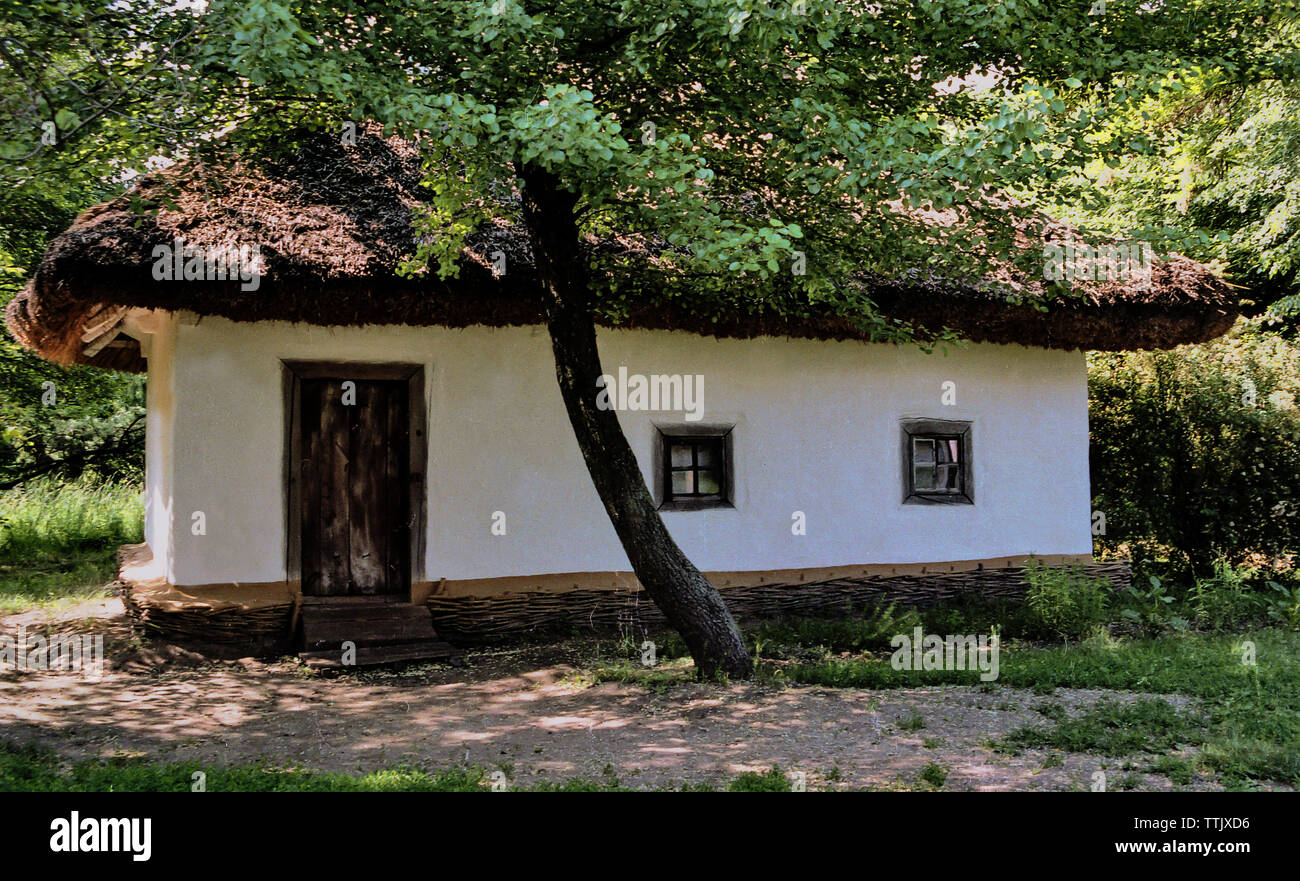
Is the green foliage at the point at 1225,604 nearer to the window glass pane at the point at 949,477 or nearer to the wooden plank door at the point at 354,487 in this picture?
the window glass pane at the point at 949,477

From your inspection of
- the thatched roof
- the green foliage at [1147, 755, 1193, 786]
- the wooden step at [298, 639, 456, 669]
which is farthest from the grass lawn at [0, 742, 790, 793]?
the thatched roof

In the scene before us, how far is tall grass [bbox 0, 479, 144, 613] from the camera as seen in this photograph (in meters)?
9.68

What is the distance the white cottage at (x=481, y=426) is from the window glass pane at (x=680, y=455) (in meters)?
0.02

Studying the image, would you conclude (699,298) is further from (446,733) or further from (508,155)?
(446,733)

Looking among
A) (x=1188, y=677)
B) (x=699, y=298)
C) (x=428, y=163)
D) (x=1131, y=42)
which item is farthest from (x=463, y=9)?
(x=1188, y=677)

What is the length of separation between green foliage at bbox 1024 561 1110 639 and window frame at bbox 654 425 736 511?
2613mm

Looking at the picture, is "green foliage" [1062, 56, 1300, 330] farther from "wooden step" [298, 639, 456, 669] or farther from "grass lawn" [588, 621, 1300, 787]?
"wooden step" [298, 639, 456, 669]

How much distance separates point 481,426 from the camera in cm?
723

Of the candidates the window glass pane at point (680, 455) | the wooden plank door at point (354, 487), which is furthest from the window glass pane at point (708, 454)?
the wooden plank door at point (354, 487)

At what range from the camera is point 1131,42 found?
5668mm

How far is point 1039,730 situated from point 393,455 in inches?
187

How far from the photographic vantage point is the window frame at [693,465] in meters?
7.72

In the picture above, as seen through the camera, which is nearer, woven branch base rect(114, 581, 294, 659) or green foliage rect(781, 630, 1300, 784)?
green foliage rect(781, 630, 1300, 784)

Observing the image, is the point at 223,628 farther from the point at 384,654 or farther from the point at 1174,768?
the point at 1174,768
